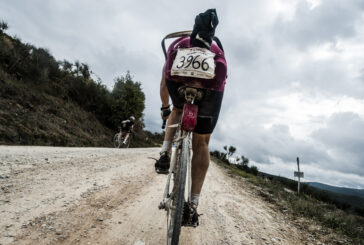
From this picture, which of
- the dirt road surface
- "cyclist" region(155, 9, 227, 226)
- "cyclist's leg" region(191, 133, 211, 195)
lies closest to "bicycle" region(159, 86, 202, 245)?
"cyclist" region(155, 9, 227, 226)

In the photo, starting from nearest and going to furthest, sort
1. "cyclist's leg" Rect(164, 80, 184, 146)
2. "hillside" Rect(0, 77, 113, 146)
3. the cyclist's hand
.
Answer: "cyclist's leg" Rect(164, 80, 184, 146) < the cyclist's hand < "hillside" Rect(0, 77, 113, 146)

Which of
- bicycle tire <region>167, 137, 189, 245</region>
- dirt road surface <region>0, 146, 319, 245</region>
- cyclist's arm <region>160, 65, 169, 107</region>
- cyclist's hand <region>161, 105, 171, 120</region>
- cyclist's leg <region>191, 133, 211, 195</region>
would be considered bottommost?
dirt road surface <region>0, 146, 319, 245</region>

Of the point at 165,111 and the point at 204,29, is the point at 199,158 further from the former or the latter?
the point at 204,29

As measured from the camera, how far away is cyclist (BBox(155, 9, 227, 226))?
71.4 inches

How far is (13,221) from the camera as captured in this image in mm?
1757

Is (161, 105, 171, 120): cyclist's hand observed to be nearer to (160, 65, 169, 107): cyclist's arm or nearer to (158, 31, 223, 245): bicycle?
(160, 65, 169, 107): cyclist's arm

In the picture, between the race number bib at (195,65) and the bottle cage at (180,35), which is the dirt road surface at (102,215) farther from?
the bottle cage at (180,35)

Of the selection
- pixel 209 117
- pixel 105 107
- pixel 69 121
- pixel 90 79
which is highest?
pixel 90 79

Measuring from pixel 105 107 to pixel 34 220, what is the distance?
912 inches

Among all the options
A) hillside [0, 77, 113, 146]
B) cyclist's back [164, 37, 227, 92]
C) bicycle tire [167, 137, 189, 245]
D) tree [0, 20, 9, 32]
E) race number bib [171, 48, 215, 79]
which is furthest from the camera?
tree [0, 20, 9, 32]

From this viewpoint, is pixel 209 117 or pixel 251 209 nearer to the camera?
pixel 209 117

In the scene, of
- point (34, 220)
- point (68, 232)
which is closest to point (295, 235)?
point (68, 232)

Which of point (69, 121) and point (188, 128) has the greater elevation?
point (69, 121)

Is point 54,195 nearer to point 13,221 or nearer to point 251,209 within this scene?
point 13,221
